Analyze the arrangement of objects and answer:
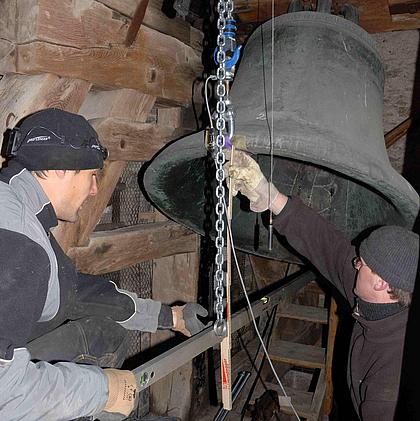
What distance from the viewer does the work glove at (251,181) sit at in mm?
1576

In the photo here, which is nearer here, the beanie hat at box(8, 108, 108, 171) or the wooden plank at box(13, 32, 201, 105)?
the beanie hat at box(8, 108, 108, 171)

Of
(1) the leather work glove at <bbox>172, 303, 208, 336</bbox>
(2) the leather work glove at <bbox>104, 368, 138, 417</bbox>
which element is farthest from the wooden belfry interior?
(1) the leather work glove at <bbox>172, 303, 208, 336</bbox>

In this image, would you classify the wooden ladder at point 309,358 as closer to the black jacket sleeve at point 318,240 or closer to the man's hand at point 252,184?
the black jacket sleeve at point 318,240

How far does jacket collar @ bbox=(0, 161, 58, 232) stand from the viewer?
127 cm

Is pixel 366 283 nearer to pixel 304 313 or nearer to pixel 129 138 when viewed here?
pixel 129 138

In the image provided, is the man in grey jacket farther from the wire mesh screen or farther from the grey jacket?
the wire mesh screen

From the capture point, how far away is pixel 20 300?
1043 mm

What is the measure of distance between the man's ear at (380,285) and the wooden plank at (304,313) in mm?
1693

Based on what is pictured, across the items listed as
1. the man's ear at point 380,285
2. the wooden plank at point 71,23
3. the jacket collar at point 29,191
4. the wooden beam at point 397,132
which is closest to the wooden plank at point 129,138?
the wooden plank at point 71,23

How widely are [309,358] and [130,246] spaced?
175 centimetres

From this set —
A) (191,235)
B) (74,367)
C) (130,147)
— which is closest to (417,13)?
(130,147)

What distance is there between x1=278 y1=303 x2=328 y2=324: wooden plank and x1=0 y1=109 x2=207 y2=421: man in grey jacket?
6.51ft

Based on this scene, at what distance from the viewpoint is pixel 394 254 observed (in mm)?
1705

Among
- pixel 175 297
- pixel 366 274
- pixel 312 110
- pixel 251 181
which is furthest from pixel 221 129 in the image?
pixel 175 297
